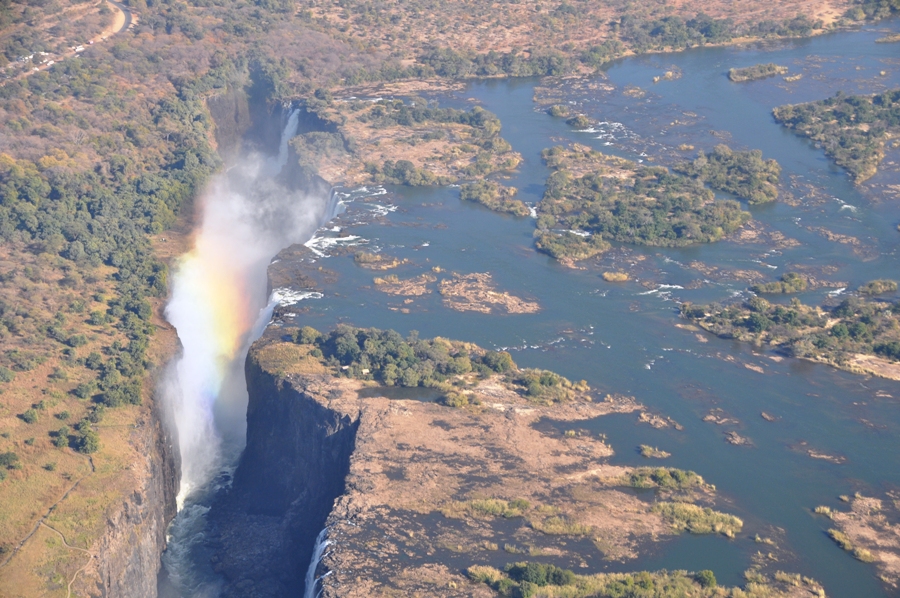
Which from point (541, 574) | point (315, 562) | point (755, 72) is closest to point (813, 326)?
point (541, 574)

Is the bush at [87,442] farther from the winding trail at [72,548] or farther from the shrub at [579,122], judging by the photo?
the shrub at [579,122]

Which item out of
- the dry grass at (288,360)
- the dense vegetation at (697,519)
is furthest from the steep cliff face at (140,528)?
the dense vegetation at (697,519)

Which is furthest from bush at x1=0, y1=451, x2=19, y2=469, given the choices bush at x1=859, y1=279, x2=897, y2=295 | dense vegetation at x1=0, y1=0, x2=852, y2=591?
bush at x1=859, y1=279, x2=897, y2=295

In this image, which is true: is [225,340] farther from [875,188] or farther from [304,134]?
[875,188]

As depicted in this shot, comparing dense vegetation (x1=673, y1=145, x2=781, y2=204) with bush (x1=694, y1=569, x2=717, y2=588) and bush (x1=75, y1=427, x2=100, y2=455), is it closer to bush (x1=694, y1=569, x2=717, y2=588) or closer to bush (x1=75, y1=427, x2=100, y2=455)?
bush (x1=694, y1=569, x2=717, y2=588)

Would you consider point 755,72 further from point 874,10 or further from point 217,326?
point 217,326

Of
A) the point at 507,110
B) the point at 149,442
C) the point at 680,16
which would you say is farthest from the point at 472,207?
the point at 680,16
